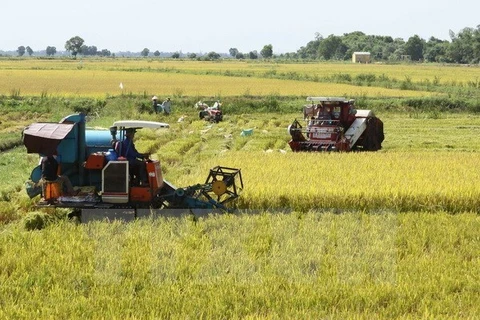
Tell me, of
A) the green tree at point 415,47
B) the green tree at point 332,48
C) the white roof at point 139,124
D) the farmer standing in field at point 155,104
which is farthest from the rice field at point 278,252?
the green tree at point 332,48

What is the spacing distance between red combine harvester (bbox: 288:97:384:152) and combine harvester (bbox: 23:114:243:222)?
27.0 feet

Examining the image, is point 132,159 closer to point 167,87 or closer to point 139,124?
point 139,124

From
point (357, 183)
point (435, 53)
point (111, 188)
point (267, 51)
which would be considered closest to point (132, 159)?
point (111, 188)

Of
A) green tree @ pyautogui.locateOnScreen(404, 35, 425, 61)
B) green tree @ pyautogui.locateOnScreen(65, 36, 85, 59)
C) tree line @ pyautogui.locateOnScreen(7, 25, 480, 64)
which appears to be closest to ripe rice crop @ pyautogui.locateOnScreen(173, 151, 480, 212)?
tree line @ pyautogui.locateOnScreen(7, 25, 480, 64)

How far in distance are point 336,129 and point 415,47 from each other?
135 metres

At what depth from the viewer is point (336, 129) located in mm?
19109

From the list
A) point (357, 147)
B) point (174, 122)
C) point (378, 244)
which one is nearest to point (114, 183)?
point (378, 244)

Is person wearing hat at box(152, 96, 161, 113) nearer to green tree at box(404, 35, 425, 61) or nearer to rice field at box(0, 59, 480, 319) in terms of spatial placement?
rice field at box(0, 59, 480, 319)

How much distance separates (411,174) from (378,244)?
16.3 feet

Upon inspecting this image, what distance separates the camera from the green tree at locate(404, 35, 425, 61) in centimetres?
14638

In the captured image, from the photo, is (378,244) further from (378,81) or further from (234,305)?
(378,81)

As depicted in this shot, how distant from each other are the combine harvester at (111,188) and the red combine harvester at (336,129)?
8222mm

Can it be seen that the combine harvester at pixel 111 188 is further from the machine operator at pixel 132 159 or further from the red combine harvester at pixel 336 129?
the red combine harvester at pixel 336 129

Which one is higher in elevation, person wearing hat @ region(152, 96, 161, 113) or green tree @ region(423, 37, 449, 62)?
green tree @ region(423, 37, 449, 62)
